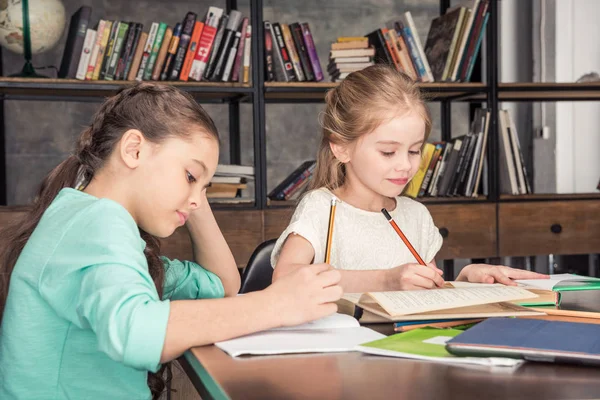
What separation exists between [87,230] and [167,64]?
1809mm

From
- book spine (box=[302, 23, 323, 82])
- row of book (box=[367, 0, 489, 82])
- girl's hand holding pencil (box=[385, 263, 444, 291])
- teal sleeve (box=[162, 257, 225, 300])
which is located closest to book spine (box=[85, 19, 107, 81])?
book spine (box=[302, 23, 323, 82])

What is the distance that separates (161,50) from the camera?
8.57 feet

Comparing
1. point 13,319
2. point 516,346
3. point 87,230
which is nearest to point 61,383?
point 13,319

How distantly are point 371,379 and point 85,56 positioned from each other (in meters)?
2.16

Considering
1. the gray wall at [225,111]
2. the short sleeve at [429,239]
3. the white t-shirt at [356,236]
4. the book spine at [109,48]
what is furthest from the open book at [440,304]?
the gray wall at [225,111]

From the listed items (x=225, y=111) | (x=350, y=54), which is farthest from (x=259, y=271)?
(x=225, y=111)

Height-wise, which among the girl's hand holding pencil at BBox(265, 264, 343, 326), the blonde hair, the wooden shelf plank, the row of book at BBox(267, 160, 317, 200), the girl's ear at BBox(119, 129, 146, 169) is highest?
the wooden shelf plank

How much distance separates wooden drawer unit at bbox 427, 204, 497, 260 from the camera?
109 inches

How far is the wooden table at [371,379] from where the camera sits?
25.4 inches

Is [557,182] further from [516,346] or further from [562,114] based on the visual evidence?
[516,346]

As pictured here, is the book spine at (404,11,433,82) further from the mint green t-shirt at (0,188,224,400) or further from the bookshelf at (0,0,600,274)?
the mint green t-shirt at (0,188,224,400)

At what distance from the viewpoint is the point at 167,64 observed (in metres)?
2.62

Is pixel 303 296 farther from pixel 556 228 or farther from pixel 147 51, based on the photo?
pixel 556 228

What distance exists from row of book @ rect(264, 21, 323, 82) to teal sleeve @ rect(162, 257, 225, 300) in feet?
4.80
